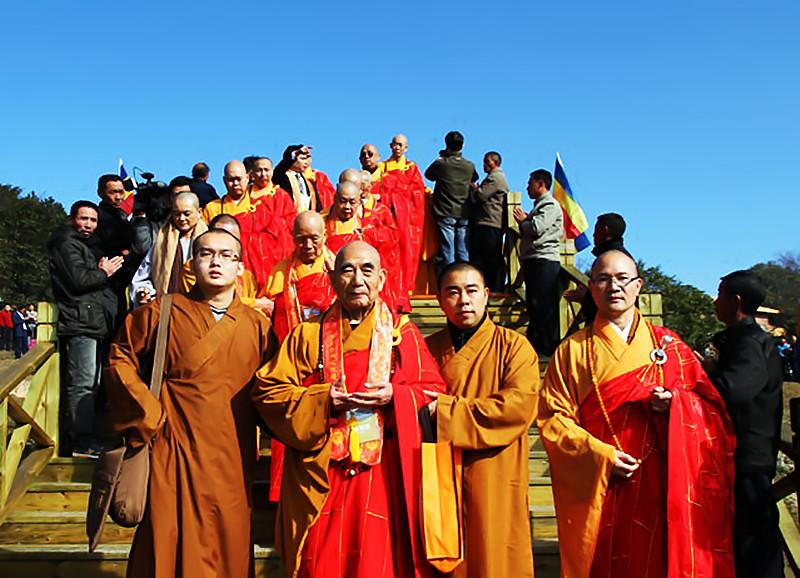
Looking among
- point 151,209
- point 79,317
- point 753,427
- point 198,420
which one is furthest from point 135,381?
point 151,209

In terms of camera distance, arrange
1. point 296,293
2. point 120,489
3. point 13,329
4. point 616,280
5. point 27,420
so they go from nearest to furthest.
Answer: point 120,489, point 616,280, point 296,293, point 27,420, point 13,329

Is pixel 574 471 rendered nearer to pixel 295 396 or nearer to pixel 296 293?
pixel 295 396

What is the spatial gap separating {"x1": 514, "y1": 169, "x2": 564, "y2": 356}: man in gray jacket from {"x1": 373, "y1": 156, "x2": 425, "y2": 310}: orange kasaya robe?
2902 millimetres

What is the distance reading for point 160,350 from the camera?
356 centimetres

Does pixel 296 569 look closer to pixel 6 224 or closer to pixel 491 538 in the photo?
pixel 491 538

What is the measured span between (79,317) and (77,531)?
1.62 metres

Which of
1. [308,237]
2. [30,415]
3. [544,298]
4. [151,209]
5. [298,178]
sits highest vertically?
[298,178]

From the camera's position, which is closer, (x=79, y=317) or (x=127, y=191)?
(x=79, y=317)

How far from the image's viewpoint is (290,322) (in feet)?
16.8

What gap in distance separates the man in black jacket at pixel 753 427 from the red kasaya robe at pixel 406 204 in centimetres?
656

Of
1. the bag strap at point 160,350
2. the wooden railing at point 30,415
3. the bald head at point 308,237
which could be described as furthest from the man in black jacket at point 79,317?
the bag strap at point 160,350

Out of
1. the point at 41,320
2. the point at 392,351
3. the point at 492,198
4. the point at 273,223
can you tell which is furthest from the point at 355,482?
the point at 492,198

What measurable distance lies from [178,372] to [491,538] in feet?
5.36

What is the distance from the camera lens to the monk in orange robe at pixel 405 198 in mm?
10289
